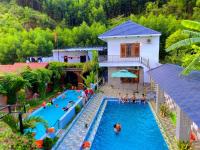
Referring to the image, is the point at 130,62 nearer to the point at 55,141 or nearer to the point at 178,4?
the point at 55,141

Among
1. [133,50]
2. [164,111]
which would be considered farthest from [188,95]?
[133,50]

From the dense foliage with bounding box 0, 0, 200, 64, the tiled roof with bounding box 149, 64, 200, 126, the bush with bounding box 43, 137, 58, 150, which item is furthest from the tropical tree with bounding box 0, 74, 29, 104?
the dense foliage with bounding box 0, 0, 200, 64

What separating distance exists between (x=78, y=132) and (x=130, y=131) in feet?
11.8

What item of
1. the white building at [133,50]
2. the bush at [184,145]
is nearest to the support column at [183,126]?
the bush at [184,145]

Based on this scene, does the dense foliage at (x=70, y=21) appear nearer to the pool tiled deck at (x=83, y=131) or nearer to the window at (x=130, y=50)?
the window at (x=130, y=50)

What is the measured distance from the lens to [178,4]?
1606 inches

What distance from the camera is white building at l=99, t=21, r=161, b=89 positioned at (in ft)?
84.8

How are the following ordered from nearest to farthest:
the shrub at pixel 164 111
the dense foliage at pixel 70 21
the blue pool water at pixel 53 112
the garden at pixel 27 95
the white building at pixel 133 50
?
the garden at pixel 27 95, the blue pool water at pixel 53 112, the shrub at pixel 164 111, the white building at pixel 133 50, the dense foliage at pixel 70 21

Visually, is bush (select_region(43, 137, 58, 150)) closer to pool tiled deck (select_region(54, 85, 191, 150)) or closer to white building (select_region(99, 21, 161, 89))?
pool tiled deck (select_region(54, 85, 191, 150))

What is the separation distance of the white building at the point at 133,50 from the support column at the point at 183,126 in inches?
589

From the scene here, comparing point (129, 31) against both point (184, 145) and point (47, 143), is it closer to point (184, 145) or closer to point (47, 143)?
point (184, 145)

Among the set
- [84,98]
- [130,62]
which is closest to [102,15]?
[130,62]

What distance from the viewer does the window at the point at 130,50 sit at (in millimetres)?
26703

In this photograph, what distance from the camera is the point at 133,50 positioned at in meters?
26.8
